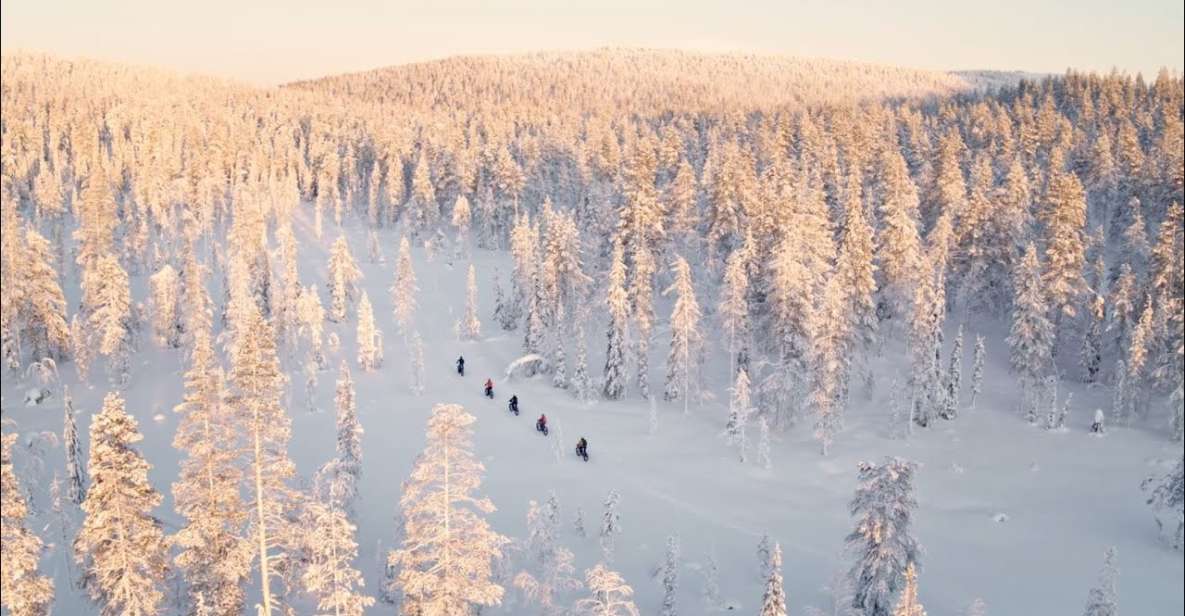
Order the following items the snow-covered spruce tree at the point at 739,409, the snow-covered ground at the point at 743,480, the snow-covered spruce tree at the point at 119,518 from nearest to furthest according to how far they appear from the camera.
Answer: the snow-covered spruce tree at the point at 119,518, the snow-covered ground at the point at 743,480, the snow-covered spruce tree at the point at 739,409

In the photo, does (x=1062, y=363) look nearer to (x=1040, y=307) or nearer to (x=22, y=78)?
(x=1040, y=307)

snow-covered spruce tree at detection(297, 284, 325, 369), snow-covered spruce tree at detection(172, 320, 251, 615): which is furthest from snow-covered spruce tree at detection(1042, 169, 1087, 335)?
snow-covered spruce tree at detection(297, 284, 325, 369)

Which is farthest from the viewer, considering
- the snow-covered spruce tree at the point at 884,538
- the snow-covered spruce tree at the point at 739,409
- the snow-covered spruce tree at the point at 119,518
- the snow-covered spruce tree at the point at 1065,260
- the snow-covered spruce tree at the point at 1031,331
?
the snow-covered spruce tree at the point at 1065,260

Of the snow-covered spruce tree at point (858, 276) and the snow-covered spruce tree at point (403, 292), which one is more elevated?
the snow-covered spruce tree at point (858, 276)

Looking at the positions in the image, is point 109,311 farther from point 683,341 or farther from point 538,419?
point 683,341

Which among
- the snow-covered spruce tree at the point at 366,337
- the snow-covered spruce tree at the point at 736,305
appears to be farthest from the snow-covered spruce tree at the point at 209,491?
the snow-covered spruce tree at the point at 366,337

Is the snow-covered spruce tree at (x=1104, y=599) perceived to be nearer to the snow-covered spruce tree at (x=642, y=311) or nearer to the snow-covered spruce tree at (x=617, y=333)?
the snow-covered spruce tree at (x=617, y=333)

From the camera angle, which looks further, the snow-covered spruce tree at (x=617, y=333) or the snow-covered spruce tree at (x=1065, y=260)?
the snow-covered spruce tree at (x=617, y=333)
